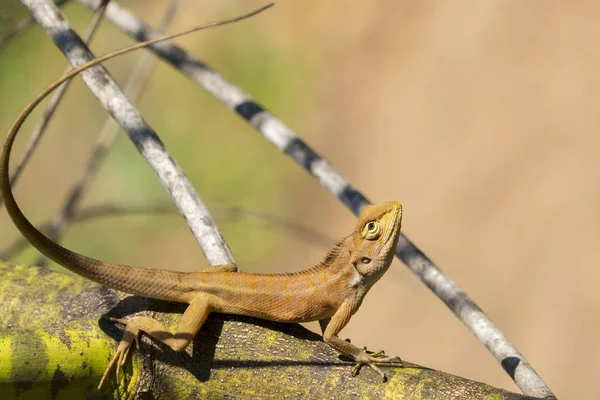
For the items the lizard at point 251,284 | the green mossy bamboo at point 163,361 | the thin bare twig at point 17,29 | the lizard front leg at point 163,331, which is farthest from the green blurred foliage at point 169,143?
the lizard front leg at point 163,331

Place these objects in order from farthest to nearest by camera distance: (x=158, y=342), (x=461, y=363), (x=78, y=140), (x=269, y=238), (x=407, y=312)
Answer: (x=78, y=140) → (x=269, y=238) → (x=407, y=312) → (x=461, y=363) → (x=158, y=342)

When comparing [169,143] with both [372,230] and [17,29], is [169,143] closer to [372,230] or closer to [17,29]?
[17,29]

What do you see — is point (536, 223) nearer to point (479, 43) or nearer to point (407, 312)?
point (407, 312)

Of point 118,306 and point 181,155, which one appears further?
point 181,155

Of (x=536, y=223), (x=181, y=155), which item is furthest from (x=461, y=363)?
(x=181, y=155)

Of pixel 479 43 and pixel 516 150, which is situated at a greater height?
pixel 479 43

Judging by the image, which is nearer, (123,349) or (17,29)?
(123,349)

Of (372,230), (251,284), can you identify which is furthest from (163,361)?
(372,230)
